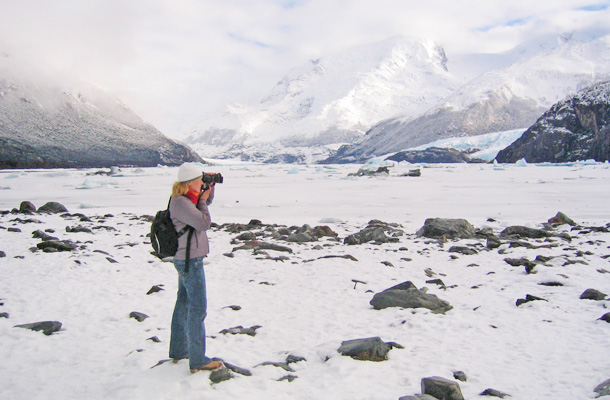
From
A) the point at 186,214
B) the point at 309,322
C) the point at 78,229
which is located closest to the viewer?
the point at 186,214

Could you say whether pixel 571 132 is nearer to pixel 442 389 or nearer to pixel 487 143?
pixel 487 143

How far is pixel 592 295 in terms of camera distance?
6.91 metres

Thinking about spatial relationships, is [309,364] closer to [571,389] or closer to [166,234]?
[166,234]

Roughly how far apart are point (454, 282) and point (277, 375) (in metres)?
4.76

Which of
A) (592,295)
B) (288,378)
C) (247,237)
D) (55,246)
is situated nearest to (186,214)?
(288,378)

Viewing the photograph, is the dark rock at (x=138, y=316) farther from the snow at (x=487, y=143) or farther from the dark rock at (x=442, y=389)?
the snow at (x=487, y=143)

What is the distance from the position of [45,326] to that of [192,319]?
268 cm

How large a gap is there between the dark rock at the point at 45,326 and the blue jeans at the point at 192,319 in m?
2.23

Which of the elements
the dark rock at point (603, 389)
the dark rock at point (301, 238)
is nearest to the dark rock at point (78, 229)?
the dark rock at point (301, 238)

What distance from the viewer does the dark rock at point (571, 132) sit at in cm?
9694

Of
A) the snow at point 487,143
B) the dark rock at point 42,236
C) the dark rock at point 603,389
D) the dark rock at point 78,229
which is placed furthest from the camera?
the snow at point 487,143

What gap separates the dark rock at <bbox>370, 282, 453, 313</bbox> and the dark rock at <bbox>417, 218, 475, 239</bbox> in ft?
19.1

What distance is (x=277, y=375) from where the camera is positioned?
15.4 ft

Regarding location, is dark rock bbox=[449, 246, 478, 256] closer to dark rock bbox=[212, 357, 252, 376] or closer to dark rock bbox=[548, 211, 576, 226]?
dark rock bbox=[548, 211, 576, 226]
